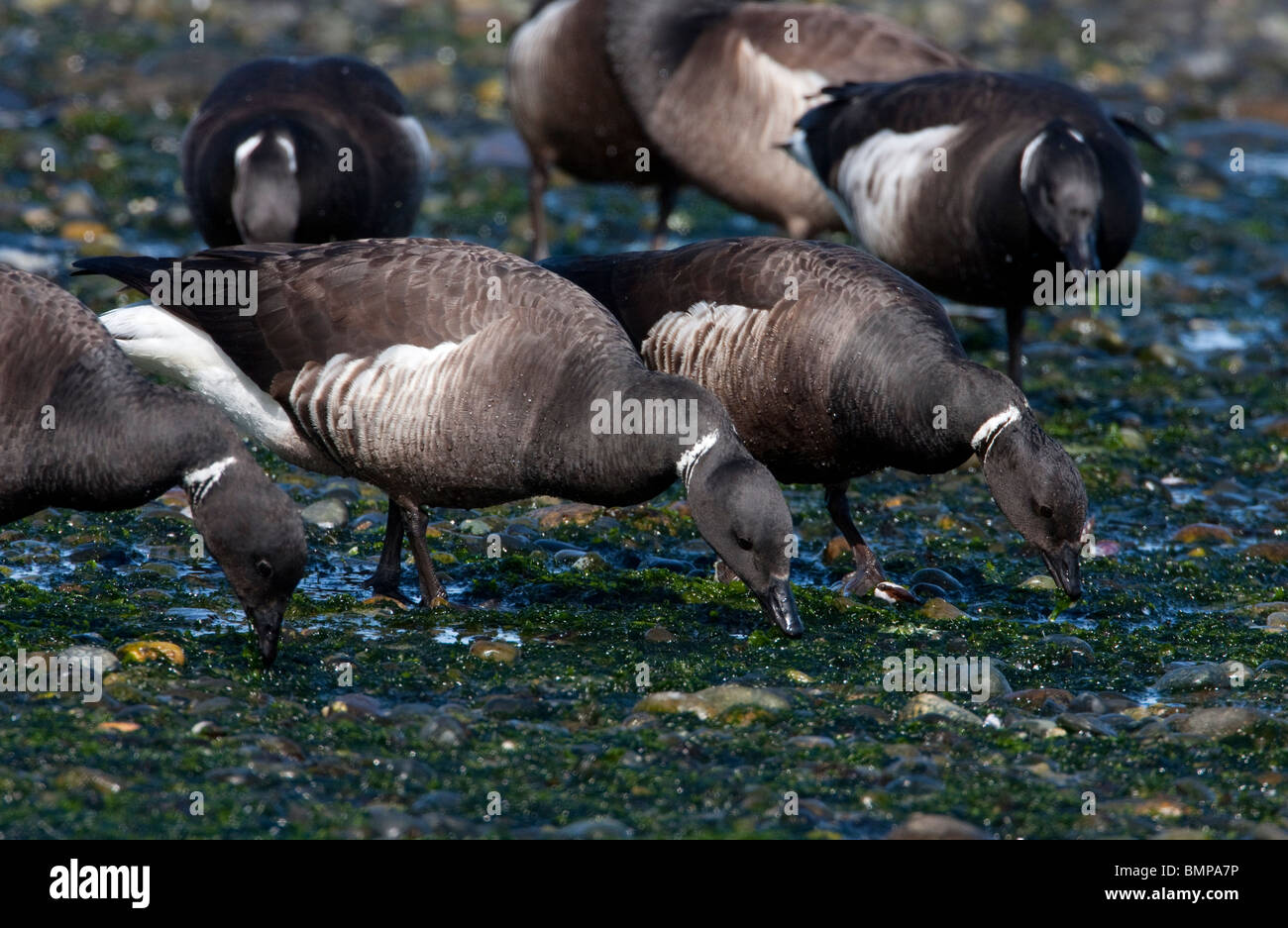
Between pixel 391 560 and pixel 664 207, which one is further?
pixel 664 207

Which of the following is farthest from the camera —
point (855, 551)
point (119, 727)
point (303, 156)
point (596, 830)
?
point (303, 156)

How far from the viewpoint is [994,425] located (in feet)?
23.0

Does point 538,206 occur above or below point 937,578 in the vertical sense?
above

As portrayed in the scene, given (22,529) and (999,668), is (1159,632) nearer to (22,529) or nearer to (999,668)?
(999,668)

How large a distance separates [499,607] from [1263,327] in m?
7.55

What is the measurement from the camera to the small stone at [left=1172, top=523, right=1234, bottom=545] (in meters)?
8.59

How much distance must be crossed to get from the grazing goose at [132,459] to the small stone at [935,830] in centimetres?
252

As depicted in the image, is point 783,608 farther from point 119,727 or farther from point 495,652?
point 119,727
